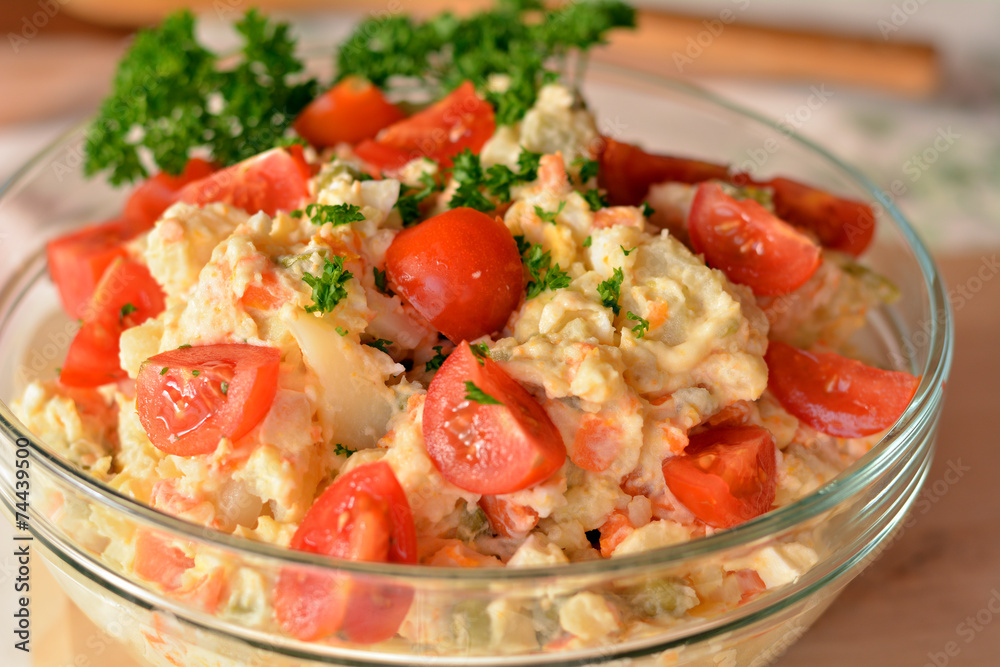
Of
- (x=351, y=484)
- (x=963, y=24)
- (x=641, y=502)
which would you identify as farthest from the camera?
(x=963, y=24)

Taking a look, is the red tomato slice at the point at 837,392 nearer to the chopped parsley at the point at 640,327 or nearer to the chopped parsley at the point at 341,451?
the chopped parsley at the point at 640,327

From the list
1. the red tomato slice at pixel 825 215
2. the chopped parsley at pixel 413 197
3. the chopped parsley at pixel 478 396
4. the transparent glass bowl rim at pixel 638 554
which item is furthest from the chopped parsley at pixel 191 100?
the red tomato slice at pixel 825 215

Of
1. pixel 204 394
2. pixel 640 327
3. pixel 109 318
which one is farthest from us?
pixel 109 318

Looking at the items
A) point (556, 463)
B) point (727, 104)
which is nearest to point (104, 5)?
point (727, 104)

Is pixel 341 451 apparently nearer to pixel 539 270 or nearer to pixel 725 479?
pixel 539 270

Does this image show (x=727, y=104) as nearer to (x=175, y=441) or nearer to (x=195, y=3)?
(x=175, y=441)

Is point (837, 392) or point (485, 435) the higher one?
point (485, 435)

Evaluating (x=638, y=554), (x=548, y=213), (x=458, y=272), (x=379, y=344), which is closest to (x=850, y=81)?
(x=548, y=213)

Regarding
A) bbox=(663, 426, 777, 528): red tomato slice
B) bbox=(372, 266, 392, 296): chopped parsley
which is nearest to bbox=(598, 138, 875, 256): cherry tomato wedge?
bbox=(372, 266, 392, 296): chopped parsley
